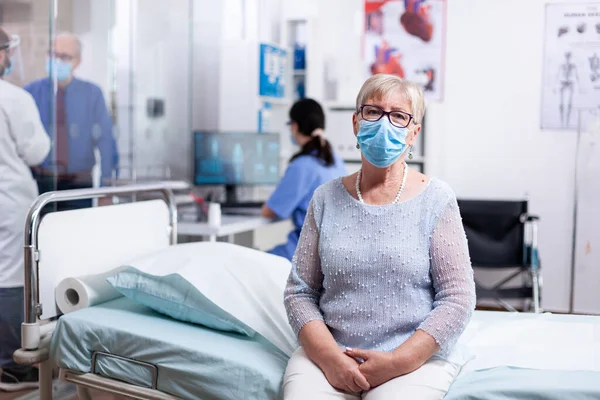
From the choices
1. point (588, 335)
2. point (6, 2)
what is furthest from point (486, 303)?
point (6, 2)

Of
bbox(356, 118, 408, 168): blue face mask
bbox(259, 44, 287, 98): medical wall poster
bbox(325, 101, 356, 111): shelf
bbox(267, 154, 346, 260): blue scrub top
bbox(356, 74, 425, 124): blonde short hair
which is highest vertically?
bbox(259, 44, 287, 98): medical wall poster

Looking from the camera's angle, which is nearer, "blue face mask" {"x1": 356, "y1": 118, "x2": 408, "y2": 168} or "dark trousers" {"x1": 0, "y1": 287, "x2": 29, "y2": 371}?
"blue face mask" {"x1": 356, "y1": 118, "x2": 408, "y2": 168}

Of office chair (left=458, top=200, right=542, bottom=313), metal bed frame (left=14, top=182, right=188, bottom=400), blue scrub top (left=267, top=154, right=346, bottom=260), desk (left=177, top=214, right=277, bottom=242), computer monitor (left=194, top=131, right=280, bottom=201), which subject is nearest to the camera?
metal bed frame (left=14, top=182, right=188, bottom=400)

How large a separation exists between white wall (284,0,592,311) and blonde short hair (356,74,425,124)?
3002mm

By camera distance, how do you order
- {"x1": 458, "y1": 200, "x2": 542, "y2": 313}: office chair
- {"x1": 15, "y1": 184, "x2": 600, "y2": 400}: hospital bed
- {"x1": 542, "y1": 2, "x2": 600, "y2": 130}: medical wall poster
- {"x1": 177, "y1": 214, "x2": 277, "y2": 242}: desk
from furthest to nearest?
{"x1": 542, "y1": 2, "x2": 600, "y2": 130}: medical wall poster, {"x1": 458, "y1": 200, "x2": 542, "y2": 313}: office chair, {"x1": 177, "y1": 214, "x2": 277, "y2": 242}: desk, {"x1": 15, "y1": 184, "x2": 600, "y2": 400}: hospital bed

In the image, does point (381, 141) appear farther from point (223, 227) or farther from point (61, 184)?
point (61, 184)

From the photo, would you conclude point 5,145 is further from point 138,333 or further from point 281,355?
point 281,355

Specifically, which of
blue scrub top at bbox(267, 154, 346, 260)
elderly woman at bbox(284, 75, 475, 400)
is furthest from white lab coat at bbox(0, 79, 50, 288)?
Answer: elderly woman at bbox(284, 75, 475, 400)

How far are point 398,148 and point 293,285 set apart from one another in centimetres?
45

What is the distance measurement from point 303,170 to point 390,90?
1.66 m

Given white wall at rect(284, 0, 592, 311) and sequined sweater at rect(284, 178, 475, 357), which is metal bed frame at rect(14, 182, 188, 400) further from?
white wall at rect(284, 0, 592, 311)

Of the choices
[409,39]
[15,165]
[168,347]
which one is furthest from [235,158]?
[168,347]

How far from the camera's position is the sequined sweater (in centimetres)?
169

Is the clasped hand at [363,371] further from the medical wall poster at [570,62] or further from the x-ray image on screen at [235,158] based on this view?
the medical wall poster at [570,62]
